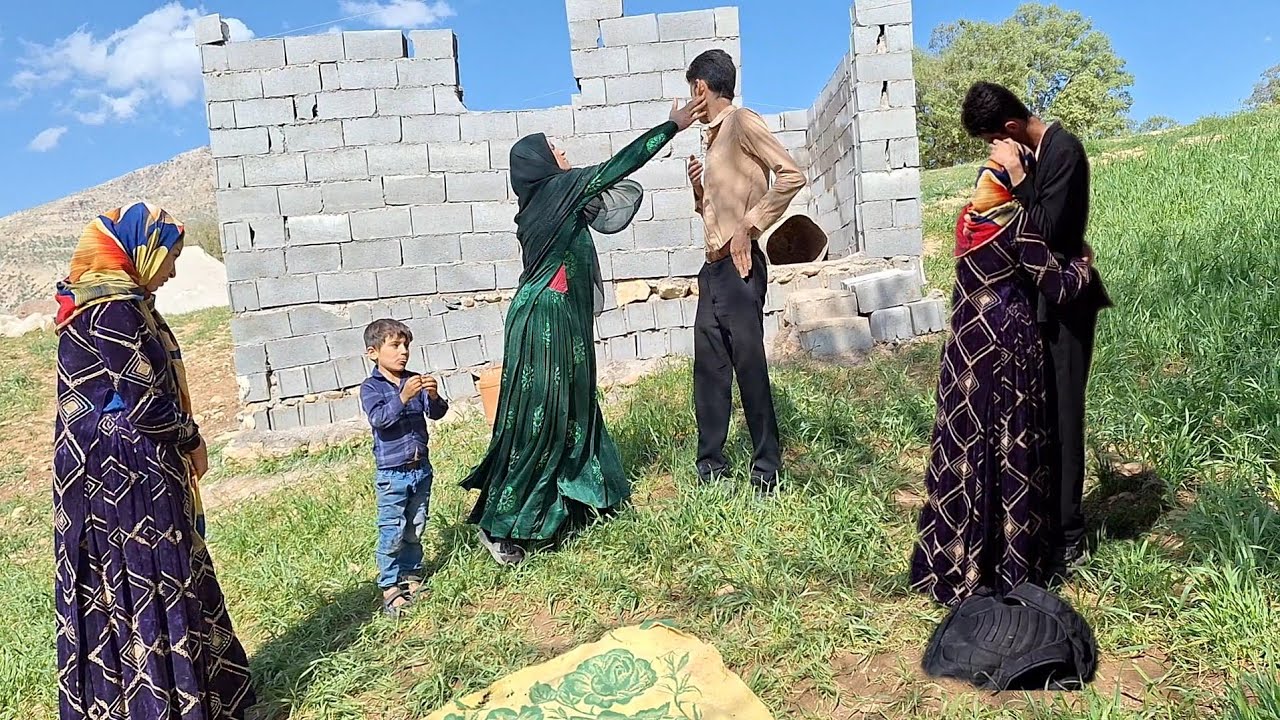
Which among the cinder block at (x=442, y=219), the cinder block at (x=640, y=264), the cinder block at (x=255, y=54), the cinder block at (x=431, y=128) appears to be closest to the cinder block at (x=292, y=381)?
the cinder block at (x=442, y=219)

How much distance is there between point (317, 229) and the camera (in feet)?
25.1

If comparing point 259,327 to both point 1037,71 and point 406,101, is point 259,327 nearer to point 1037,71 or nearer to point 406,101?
point 406,101

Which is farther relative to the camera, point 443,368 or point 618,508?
point 443,368

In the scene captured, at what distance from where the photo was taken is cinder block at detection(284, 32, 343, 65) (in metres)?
7.50

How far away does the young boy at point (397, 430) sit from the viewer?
10.7 ft

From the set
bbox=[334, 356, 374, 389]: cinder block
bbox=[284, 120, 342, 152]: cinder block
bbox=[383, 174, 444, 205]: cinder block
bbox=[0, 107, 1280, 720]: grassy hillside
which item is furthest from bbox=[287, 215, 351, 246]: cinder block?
bbox=[0, 107, 1280, 720]: grassy hillside

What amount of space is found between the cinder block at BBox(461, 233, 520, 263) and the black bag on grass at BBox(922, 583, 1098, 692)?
598cm

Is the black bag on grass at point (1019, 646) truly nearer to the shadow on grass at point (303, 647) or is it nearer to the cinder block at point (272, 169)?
the shadow on grass at point (303, 647)

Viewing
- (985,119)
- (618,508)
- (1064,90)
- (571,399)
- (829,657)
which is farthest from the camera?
(1064,90)

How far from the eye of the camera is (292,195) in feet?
25.0

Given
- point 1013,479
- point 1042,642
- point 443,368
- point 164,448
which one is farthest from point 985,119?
point 443,368

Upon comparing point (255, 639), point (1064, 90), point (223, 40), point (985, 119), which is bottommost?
point (255, 639)

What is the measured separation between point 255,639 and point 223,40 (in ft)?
19.6

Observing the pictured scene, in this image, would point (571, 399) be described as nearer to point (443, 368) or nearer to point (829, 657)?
point (829, 657)
